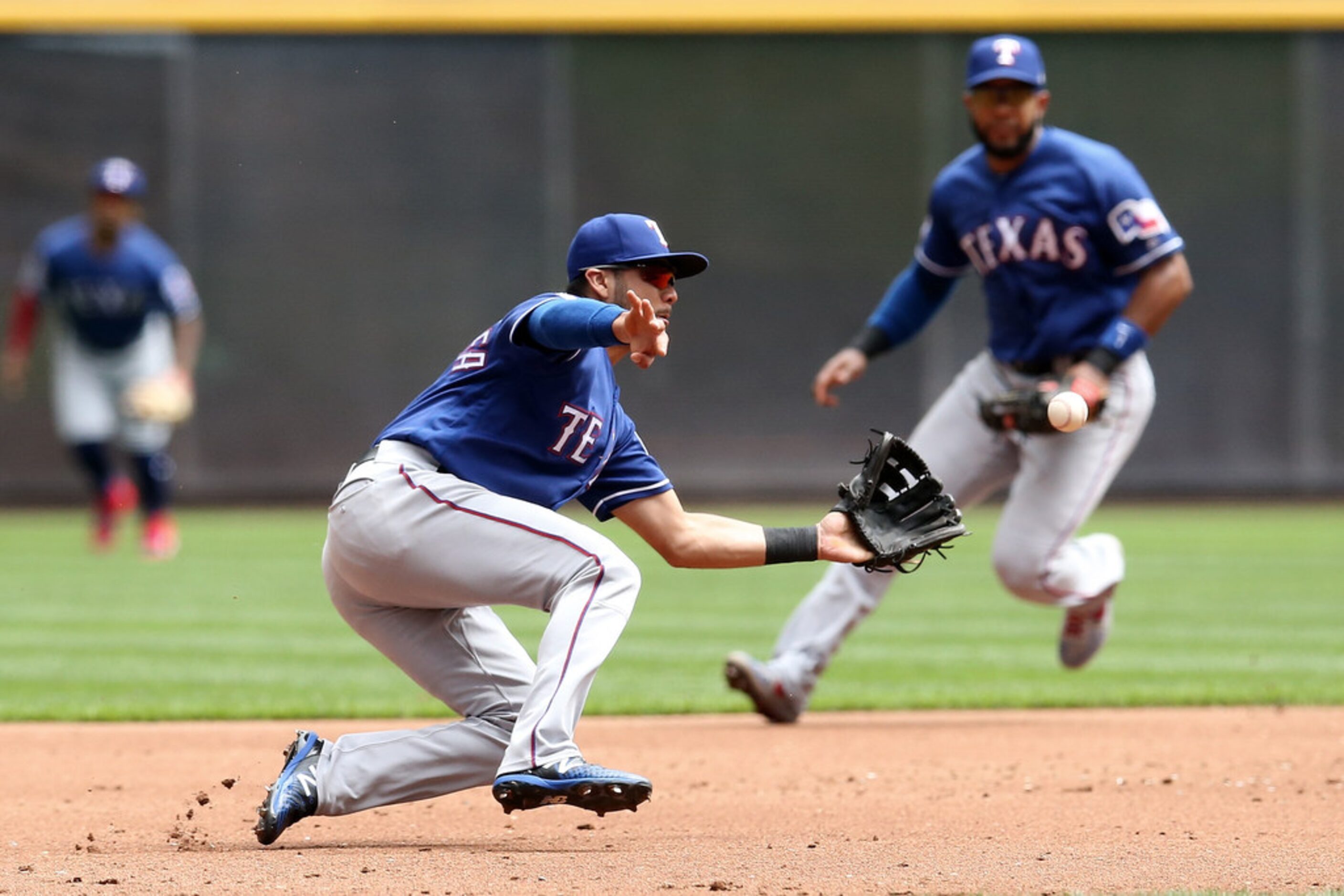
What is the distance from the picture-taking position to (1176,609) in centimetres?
884

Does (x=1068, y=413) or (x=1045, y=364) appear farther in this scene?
(x=1045, y=364)

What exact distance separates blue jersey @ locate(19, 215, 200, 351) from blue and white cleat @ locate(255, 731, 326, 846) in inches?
319

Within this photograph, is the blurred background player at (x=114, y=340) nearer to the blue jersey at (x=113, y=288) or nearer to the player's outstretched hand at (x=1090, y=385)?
the blue jersey at (x=113, y=288)

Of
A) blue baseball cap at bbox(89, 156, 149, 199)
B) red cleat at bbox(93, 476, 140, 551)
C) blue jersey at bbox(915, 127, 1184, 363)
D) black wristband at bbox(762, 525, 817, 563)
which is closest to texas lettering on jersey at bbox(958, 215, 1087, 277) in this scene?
blue jersey at bbox(915, 127, 1184, 363)

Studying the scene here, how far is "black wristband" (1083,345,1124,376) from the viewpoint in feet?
18.1

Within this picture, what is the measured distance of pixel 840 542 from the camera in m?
3.78

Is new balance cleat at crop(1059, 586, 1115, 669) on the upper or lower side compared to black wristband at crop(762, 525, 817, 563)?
lower

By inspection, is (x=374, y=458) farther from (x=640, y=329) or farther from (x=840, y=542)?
(x=840, y=542)

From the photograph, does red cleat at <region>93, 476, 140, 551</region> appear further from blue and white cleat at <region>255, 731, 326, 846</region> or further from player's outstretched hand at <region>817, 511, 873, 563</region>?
player's outstretched hand at <region>817, 511, 873, 563</region>

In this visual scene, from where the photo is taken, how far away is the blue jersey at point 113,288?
11.5m

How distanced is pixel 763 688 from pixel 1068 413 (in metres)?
1.48

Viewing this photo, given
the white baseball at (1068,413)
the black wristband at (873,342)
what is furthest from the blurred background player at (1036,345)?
the white baseball at (1068,413)

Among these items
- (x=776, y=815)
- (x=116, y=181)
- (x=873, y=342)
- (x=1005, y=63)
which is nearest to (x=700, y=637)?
(x=873, y=342)

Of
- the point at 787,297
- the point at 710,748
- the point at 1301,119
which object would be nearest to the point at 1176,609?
the point at 710,748
